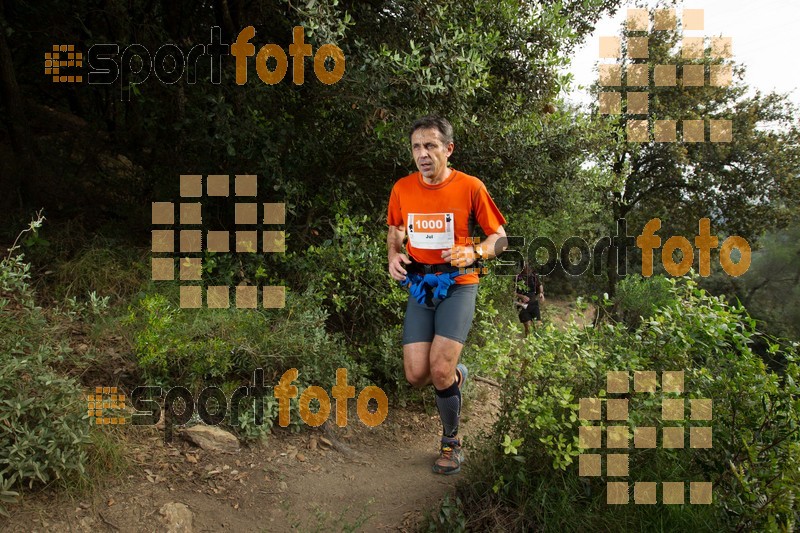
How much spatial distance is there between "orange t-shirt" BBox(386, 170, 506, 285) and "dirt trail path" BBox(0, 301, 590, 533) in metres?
1.54

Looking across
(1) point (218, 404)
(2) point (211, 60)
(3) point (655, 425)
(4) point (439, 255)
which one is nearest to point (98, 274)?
(1) point (218, 404)

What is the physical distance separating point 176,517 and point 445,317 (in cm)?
228

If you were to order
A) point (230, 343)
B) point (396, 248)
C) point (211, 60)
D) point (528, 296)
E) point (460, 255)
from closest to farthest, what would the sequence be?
point (460, 255), point (396, 248), point (230, 343), point (211, 60), point (528, 296)

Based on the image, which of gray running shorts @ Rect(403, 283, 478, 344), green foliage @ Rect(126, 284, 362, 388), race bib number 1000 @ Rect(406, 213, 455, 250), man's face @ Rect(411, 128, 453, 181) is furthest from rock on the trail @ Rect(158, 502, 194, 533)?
man's face @ Rect(411, 128, 453, 181)

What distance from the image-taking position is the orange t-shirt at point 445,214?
4.28 meters

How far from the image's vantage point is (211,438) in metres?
4.53

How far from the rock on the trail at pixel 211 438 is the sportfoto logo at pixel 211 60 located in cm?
346

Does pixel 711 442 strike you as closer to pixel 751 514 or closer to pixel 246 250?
pixel 751 514

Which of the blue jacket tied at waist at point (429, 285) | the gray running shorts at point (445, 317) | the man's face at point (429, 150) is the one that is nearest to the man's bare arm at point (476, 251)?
the blue jacket tied at waist at point (429, 285)

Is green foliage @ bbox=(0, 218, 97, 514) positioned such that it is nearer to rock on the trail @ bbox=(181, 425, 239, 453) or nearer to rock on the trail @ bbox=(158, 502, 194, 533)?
rock on the trail @ bbox=(158, 502, 194, 533)

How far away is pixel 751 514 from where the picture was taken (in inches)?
117

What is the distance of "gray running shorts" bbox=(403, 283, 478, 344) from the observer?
4.22 meters

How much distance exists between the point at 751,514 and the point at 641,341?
124cm

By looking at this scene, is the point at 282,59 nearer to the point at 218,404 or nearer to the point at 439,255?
the point at 439,255
